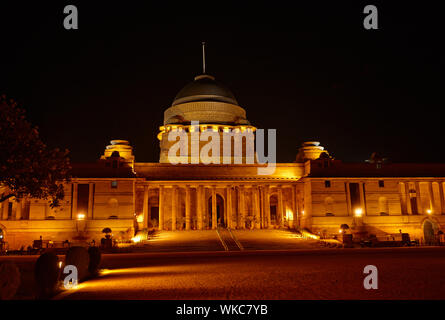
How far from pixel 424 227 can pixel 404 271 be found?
3751cm

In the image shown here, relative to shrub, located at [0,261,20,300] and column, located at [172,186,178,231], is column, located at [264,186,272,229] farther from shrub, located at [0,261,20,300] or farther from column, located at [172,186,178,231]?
shrub, located at [0,261,20,300]

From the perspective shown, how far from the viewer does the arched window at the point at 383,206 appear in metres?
51.9

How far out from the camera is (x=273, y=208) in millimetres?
62094

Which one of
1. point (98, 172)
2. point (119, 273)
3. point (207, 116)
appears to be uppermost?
point (207, 116)

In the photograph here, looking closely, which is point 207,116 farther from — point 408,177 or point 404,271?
point 404,271

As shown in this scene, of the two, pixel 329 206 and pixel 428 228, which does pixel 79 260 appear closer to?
pixel 329 206

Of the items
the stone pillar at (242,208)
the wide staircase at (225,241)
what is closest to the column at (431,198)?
the wide staircase at (225,241)

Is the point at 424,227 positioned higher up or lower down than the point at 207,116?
lower down

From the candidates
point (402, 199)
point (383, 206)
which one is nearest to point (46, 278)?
point (383, 206)

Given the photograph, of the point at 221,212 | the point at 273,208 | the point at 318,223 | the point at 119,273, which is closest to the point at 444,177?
the point at 318,223

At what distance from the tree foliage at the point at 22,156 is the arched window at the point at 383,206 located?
40914 mm

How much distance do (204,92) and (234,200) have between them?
2235 centimetres

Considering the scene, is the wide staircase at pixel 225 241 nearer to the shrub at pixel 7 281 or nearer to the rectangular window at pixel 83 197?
the rectangular window at pixel 83 197

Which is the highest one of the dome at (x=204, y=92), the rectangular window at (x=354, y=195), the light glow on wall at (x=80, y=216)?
the dome at (x=204, y=92)
